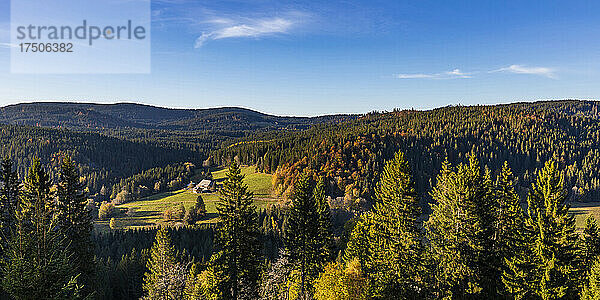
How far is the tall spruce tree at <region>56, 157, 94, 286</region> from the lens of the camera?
3431 cm

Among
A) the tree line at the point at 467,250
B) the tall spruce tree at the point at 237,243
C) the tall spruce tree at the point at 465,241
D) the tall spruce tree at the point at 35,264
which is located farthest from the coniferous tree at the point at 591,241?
the tall spruce tree at the point at 35,264

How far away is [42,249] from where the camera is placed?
1833 centimetres

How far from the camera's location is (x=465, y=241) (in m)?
27.6

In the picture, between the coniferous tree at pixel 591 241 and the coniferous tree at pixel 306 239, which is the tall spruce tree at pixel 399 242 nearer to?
the coniferous tree at pixel 306 239

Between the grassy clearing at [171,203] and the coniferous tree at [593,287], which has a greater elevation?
the coniferous tree at [593,287]

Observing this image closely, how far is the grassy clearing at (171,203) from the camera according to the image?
380 ft

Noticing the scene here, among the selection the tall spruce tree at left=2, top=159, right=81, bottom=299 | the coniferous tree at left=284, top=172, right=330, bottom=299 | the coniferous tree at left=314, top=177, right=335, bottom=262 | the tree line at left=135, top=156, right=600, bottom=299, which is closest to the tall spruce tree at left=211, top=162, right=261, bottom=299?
the tree line at left=135, top=156, right=600, bottom=299

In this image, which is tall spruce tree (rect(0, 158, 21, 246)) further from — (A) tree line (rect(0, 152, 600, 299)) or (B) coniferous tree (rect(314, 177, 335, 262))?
(B) coniferous tree (rect(314, 177, 335, 262))

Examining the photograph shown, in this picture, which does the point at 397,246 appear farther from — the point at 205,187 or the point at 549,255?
the point at 205,187

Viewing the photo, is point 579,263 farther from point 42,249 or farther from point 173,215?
point 173,215

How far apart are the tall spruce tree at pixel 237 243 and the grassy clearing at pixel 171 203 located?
7724 cm

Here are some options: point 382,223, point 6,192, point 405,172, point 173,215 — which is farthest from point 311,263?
point 173,215

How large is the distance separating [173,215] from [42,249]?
102 meters

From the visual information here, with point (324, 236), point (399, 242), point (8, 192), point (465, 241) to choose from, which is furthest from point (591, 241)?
point (8, 192)
